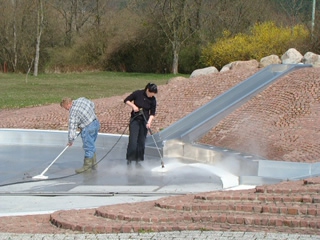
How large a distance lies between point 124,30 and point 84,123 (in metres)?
42.3

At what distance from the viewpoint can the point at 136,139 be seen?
12.2 meters

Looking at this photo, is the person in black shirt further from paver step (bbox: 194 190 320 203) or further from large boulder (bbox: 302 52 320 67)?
large boulder (bbox: 302 52 320 67)

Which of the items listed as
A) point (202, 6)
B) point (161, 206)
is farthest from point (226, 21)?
point (161, 206)

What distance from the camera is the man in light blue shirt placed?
11.4 metres

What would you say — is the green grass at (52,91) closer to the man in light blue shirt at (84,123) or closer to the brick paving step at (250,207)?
the man in light blue shirt at (84,123)

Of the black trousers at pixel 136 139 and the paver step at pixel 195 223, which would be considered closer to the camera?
the paver step at pixel 195 223

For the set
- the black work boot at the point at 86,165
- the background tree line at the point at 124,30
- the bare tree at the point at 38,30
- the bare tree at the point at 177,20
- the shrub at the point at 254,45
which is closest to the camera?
the black work boot at the point at 86,165

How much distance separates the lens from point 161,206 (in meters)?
7.66

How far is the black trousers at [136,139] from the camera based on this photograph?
1216 centimetres

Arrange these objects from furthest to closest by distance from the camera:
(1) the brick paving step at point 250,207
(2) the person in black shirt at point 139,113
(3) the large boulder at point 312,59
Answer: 1. (3) the large boulder at point 312,59
2. (2) the person in black shirt at point 139,113
3. (1) the brick paving step at point 250,207

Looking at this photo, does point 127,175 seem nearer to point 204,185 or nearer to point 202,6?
point 204,185

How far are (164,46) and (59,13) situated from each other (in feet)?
31.6

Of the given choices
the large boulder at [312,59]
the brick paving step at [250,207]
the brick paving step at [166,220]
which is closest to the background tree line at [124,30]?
the large boulder at [312,59]

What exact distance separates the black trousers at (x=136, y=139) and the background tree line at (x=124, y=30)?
32433mm
